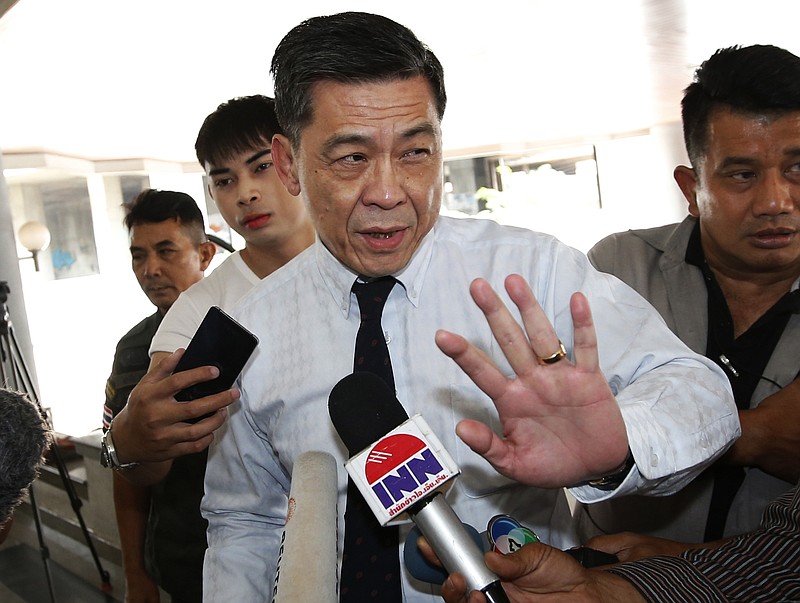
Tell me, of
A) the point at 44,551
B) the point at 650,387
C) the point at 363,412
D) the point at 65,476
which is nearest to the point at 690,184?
the point at 650,387

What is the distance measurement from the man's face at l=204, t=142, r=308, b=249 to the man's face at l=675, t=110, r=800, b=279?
1.07 metres

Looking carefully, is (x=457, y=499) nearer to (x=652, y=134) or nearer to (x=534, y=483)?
(x=534, y=483)

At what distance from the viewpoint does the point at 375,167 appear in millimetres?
1238

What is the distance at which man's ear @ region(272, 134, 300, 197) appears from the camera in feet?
4.84

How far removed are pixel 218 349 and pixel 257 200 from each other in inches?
34.6

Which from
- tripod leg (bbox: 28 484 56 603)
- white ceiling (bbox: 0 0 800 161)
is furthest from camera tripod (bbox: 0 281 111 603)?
white ceiling (bbox: 0 0 800 161)

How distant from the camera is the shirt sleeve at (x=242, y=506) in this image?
1305 millimetres

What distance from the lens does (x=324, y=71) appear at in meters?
1.26

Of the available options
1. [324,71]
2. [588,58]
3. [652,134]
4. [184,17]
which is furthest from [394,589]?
[652,134]

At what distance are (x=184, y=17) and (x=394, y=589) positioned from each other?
4988 mm

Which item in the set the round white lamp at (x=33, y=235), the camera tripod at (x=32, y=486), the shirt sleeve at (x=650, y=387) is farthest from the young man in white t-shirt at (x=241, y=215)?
the round white lamp at (x=33, y=235)

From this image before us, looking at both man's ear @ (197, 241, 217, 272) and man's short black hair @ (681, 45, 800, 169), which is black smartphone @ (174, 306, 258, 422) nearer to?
man's short black hair @ (681, 45, 800, 169)

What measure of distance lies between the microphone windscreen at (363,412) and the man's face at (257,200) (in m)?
1.13

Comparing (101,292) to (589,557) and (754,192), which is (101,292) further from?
(589,557)
